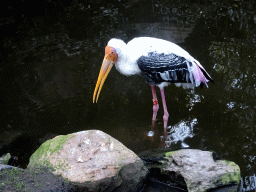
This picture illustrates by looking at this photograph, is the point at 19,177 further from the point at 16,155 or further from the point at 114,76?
the point at 114,76

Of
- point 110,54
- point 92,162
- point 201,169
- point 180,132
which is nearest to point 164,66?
point 110,54

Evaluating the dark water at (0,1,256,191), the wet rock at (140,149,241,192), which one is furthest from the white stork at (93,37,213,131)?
the wet rock at (140,149,241,192)

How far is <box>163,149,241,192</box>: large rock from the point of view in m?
2.84

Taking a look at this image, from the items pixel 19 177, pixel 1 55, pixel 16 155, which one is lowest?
pixel 16 155

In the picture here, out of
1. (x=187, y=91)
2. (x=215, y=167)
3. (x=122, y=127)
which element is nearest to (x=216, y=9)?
(x=187, y=91)

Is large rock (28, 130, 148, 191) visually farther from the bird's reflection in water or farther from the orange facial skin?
the orange facial skin

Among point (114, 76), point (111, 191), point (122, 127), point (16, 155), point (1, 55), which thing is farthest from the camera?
point (1, 55)

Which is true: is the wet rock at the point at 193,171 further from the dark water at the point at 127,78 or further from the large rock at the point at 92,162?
the dark water at the point at 127,78

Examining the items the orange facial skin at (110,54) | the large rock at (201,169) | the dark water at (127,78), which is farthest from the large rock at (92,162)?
the orange facial skin at (110,54)

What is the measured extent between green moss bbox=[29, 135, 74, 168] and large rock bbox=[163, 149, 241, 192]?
1.05 m

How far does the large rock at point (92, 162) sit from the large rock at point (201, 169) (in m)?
0.36

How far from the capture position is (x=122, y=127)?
4.12m

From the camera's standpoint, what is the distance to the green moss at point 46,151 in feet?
9.27

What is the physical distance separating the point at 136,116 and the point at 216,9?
434 cm
